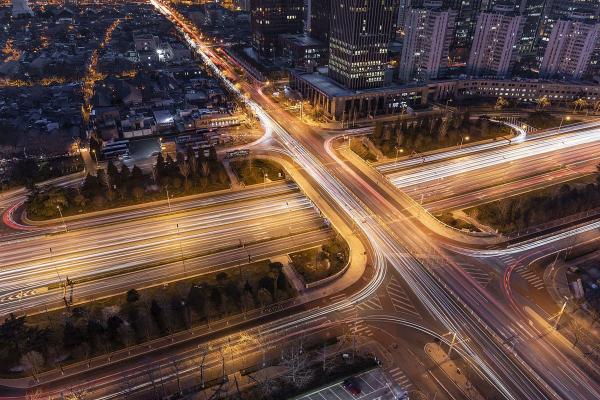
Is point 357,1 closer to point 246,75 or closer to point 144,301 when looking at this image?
point 246,75

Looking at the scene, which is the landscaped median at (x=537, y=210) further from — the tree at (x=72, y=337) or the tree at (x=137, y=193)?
the tree at (x=72, y=337)

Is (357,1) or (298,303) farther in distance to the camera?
(357,1)

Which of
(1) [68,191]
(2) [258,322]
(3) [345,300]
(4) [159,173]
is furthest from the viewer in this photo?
(4) [159,173]

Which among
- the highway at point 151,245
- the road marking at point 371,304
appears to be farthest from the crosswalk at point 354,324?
the highway at point 151,245

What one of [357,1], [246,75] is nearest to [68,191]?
[357,1]

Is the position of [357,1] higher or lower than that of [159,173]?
higher

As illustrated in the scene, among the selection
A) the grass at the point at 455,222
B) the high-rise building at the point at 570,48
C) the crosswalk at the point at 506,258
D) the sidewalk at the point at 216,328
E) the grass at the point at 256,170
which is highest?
the high-rise building at the point at 570,48

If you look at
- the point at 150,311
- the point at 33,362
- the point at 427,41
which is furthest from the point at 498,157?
the point at 33,362
